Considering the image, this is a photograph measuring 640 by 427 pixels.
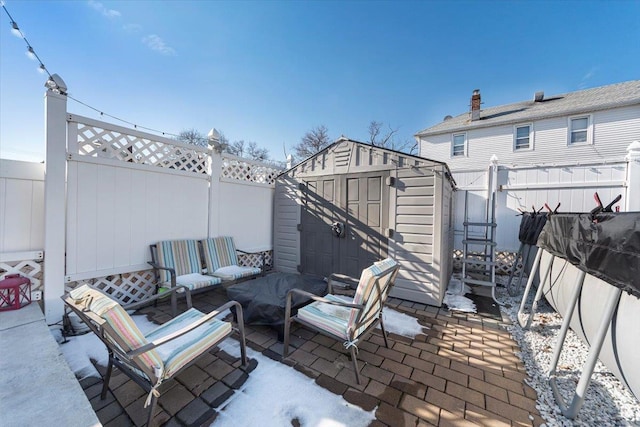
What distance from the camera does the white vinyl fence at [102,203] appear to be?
2.82 m

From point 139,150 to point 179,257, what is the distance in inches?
69.9

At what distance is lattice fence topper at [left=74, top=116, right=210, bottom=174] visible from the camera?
10.5 feet

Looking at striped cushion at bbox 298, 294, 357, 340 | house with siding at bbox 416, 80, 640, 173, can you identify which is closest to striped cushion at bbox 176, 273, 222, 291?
striped cushion at bbox 298, 294, 357, 340

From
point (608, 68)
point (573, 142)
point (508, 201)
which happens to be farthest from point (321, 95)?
point (608, 68)

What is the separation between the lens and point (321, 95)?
8.84 m

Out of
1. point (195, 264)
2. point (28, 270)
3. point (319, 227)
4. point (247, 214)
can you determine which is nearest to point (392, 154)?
point (319, 227)

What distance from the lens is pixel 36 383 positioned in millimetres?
1690

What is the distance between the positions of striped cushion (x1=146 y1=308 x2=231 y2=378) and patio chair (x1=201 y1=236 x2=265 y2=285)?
1480mm

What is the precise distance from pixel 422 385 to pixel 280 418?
1.25 m

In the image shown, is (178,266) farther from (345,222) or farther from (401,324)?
(401,324)

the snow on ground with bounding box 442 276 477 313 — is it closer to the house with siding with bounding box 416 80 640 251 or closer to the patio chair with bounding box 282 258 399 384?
the house with siding with bounding box 416 80 640 251

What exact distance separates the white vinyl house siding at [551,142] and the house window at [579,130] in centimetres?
15

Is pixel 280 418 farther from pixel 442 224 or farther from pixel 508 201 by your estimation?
pixel 508 201

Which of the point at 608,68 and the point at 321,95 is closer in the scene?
the point at 321,95
